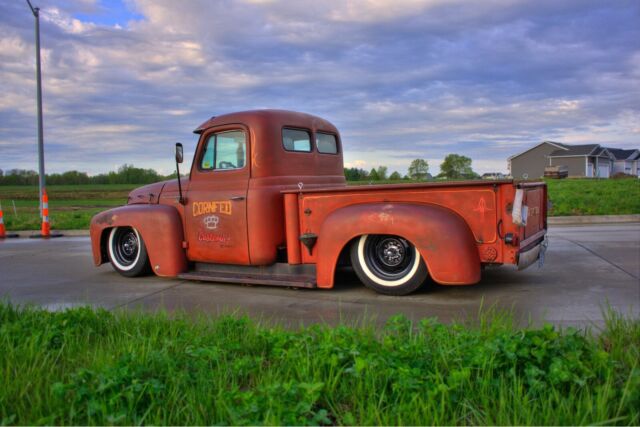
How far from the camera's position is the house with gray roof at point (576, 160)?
58.0m

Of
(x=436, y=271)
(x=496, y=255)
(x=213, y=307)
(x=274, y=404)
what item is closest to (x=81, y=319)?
(x=213, y=307)

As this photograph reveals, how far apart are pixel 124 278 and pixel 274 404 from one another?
5.68m

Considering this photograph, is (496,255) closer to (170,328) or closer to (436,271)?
(436,271)

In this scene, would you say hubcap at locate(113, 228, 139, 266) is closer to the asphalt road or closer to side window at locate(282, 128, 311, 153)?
the asphalt road

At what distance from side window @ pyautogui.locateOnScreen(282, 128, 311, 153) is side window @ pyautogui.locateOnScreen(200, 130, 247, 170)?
1.72 ft

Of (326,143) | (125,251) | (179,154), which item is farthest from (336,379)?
(125,251)

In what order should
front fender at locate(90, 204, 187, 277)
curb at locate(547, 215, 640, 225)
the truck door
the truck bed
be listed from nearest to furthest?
the truck bed < the truck door < front fender at locate(90, 204, 187, 277) < curb at locate(547, 215, 640, 225)

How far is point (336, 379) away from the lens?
292 cm

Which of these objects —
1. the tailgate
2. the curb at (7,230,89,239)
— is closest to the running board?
the tailgate

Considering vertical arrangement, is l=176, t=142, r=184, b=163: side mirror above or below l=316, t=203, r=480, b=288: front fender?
above

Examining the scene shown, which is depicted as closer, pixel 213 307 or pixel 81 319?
pixel 81 319

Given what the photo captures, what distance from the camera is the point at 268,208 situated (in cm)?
645

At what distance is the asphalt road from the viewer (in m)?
5.09

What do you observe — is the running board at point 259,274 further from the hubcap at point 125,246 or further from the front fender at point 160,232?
the hubcap at point 125,246
